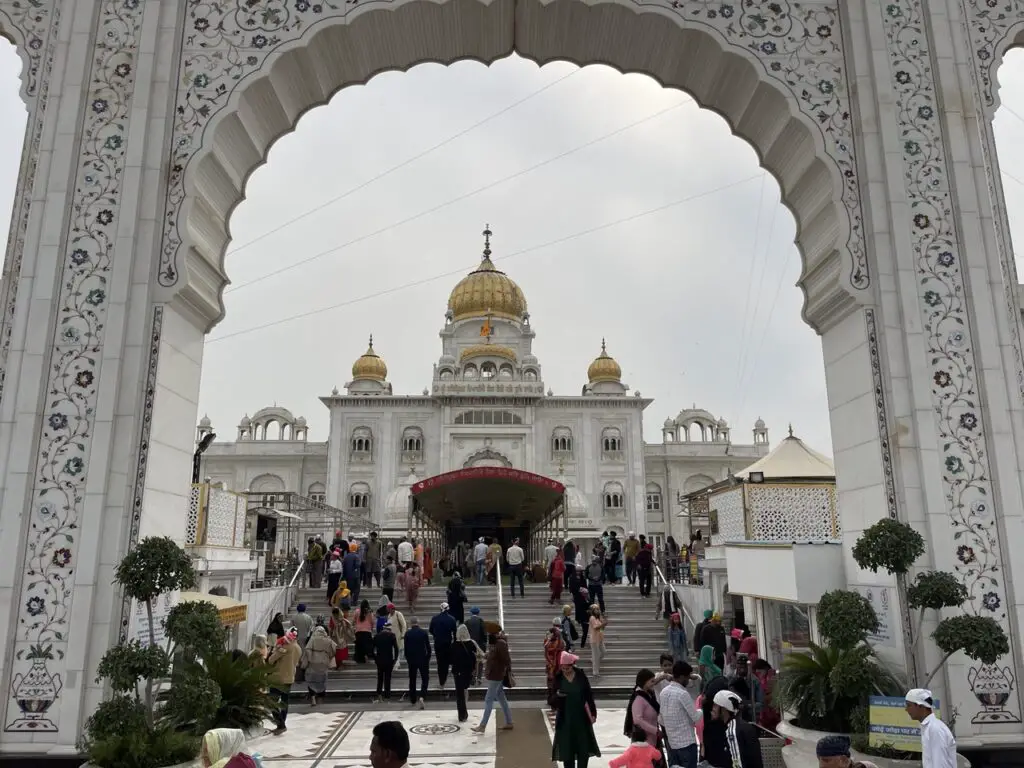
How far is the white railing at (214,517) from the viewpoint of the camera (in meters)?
10.3

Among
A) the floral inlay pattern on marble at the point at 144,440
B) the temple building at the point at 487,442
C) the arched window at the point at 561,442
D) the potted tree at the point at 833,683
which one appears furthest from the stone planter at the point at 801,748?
the arched window at the point at 561,442

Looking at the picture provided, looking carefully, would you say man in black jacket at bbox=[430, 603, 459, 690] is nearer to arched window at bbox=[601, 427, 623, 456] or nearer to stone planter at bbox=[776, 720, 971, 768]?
stone planter at bbox=[776, 720, 971, 768]

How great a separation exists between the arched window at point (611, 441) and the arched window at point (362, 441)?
35.6 feet

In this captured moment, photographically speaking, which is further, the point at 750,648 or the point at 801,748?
the point at 750,648

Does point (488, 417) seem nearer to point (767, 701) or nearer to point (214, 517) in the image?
point (214, 517)

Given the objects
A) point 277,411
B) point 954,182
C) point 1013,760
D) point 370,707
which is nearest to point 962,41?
point 954,182

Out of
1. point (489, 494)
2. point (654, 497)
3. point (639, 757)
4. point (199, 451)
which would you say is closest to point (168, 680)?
point (639, 757)

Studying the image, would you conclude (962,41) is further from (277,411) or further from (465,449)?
(277,411)

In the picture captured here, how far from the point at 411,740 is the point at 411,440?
3063 centimetres

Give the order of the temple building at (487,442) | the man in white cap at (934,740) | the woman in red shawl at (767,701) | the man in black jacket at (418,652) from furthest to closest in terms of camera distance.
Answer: the temple building at (487,442) < the man in black jacket at (418,652) < the woman in red shawl at (767,701) < the man in white cap at (934,740)

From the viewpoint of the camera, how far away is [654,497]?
4156 centimetres

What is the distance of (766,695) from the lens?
21.2 feet

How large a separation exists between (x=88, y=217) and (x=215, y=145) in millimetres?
1099

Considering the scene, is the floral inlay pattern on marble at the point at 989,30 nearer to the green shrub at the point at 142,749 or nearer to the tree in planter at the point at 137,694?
the tree in planter at the point at 137,694
